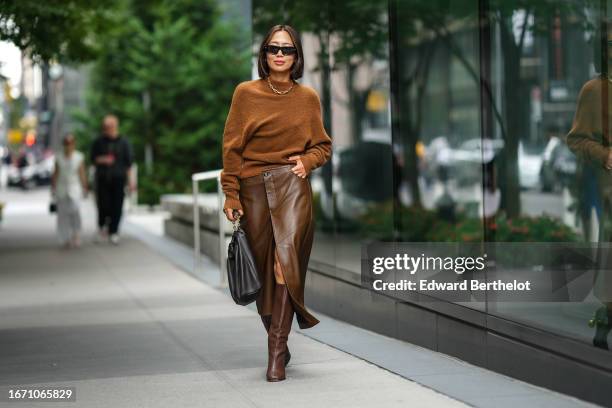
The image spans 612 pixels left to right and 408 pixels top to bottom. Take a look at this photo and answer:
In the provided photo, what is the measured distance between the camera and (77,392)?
648 cm

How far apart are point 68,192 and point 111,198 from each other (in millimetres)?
677

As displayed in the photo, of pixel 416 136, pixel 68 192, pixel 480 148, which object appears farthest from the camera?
pixel 416 136

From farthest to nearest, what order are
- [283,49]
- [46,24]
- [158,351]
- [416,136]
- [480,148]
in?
1. [416,136]
2. [46,24]
3. [480,148]
4. [158,351]
5. [283,49]

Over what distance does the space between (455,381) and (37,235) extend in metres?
14.6

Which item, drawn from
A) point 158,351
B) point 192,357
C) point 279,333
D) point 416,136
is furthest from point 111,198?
point 279,333

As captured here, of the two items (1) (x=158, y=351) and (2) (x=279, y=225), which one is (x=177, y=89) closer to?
(1) (x=158, y=351)

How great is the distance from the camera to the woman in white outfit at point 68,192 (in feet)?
57.0

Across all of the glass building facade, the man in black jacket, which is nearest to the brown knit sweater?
the glass building facade

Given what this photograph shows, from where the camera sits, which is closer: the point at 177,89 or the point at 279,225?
the point at 279,225

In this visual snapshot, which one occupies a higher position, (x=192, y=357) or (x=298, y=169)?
(x=298, y=169)

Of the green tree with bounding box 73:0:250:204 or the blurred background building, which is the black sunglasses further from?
the green tree with bounding box 73:0:250:204

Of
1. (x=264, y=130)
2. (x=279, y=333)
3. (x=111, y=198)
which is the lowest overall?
(x=279, y=333)

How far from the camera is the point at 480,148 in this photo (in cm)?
841

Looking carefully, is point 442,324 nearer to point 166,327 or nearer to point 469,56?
point 166,327
